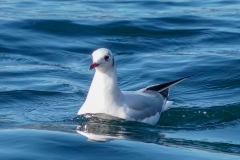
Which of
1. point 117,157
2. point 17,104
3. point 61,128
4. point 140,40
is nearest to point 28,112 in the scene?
point 17,104

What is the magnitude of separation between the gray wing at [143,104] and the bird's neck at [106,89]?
200 mm

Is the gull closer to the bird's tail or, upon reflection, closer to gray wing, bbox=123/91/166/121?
gray wing, bbox=123/91/166/121

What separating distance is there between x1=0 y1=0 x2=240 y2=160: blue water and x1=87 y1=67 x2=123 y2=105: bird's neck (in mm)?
298

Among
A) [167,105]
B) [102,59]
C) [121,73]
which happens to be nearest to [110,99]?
[102,59]

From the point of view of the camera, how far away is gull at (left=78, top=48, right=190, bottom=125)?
34.5ft

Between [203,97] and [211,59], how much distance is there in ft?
9.78

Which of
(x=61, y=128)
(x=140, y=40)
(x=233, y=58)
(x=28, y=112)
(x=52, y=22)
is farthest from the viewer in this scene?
(x=52, y=22)

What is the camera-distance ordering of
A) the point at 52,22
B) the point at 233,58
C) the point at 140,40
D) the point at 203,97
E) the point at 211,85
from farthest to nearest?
the point at 52,22, the point at 140,40, the point at 233,58, the point at 211,85, the point at 203,97

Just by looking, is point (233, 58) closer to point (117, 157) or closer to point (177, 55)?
point (177, 55)

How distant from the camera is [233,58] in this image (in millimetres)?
15781

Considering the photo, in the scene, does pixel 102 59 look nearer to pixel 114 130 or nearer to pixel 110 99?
pixel 110 99

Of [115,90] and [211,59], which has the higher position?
[211,59]

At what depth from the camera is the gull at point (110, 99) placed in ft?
34.5

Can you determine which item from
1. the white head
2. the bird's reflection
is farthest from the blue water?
the white head
